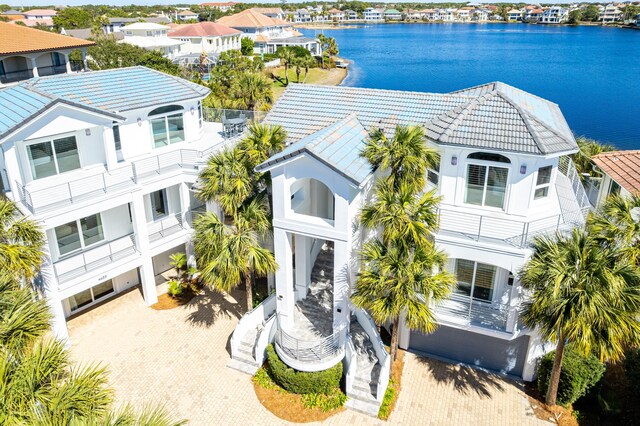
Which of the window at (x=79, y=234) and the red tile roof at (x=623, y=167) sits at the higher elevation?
the red tile roof at (x=623, y=167)

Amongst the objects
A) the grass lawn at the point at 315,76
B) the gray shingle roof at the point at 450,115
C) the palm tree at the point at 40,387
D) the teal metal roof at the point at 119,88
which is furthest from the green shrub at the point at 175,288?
the grass lawn at the point at 315,76

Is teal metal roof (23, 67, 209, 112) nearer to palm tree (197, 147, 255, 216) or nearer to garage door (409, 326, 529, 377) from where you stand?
palm tree (197, 147, 255, 216)

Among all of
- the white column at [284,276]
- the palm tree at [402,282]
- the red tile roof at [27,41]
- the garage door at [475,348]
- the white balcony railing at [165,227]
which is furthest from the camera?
the red tile roof at [27,41]

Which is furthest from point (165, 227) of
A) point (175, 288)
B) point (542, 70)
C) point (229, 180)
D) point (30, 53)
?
point (542, 70)

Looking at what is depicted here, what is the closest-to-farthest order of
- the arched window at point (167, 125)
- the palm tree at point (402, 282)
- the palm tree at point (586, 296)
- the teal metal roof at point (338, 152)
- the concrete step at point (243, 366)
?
1. the palm tree at point (586, 296)
2. the palm tree at point (402, 282)
3. the teal metal roof at point (338, 152)
4. the concrete step at point (243, 366)
5. the arched window at point (167, 125)

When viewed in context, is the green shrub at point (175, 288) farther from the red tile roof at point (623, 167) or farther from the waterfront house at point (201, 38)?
the waterfront house at point (201, 38)

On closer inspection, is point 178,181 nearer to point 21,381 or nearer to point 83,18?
point 21,381
